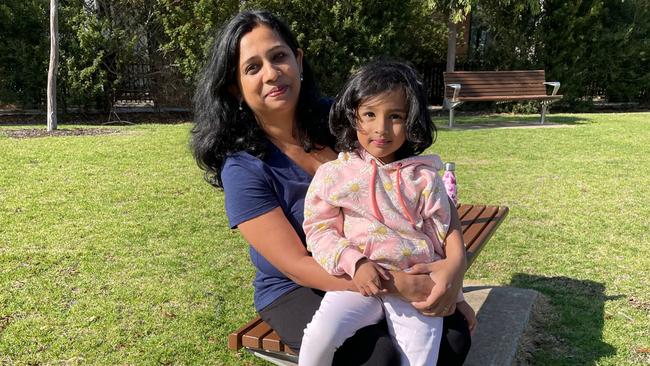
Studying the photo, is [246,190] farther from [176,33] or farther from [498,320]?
[176,33]

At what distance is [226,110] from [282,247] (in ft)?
2.02

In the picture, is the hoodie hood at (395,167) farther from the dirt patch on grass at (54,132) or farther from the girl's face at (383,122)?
the dirt patch on grass at (54,132)

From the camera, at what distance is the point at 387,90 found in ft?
6.66

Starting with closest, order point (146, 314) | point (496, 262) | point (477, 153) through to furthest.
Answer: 1. point (146, 314)
2. point (496, 262)
3. point (477, 153)

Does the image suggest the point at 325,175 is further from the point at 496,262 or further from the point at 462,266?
the point at 496,262

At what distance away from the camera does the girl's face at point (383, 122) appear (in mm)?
2029

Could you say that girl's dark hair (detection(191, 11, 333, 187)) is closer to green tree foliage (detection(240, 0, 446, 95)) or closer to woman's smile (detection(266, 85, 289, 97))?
woman's smile (detection(266, 85, 289, 97))

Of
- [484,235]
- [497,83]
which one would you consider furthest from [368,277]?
[497,83]

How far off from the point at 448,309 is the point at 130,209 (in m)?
4.31

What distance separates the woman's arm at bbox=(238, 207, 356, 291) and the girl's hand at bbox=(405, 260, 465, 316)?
342mm

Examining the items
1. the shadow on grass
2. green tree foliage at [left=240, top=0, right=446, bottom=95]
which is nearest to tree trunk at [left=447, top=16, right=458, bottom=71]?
green tree foliage at [left=240, top=0, right=446, bottom=95]

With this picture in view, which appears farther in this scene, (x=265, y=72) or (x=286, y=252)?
(x=265, y=72)

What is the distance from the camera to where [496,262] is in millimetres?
4398

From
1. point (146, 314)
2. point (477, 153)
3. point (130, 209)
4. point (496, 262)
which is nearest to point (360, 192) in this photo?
point (146, 314)
